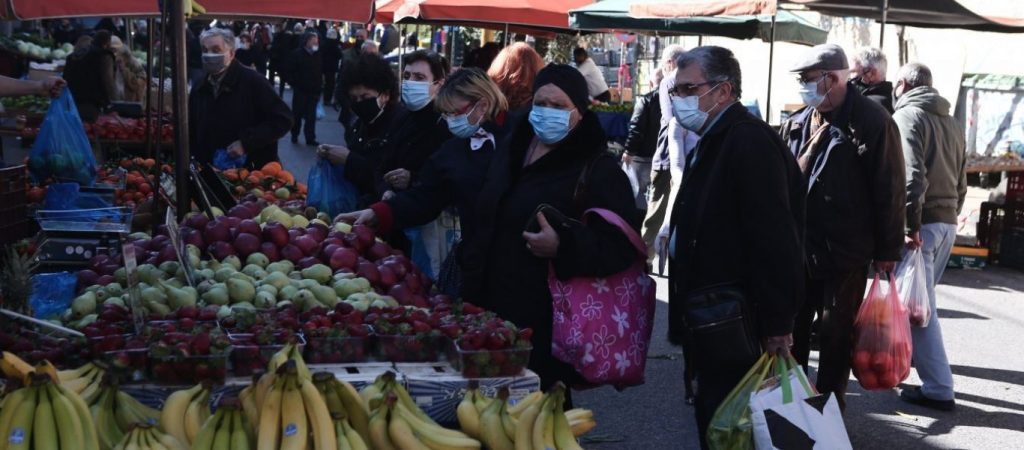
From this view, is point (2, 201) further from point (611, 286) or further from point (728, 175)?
point (728, 175)

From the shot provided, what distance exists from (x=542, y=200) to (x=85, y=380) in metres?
1.85

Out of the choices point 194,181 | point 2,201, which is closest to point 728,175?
point 194,181

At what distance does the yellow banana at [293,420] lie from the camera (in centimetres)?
269

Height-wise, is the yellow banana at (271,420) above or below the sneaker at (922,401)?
Result: above

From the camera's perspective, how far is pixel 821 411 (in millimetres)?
3766

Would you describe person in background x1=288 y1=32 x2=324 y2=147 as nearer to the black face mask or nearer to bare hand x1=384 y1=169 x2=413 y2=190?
the black face mask

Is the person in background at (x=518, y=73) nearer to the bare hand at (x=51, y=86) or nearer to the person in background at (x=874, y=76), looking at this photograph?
the bare hand at (x=51, y=86)

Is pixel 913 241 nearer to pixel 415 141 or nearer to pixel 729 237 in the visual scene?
pixel 729 237

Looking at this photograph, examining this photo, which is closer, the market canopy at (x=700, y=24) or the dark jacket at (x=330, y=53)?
the market canopy at (x=700, y=24)

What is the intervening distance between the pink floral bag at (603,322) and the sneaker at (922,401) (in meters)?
3.03

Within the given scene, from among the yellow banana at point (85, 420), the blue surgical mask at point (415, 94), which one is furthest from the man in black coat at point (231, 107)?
the yellow banana at point (85, 420)

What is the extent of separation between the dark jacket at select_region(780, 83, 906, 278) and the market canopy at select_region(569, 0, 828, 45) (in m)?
7.15

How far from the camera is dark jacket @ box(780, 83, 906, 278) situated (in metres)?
5.39

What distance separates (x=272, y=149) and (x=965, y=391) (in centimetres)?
508
